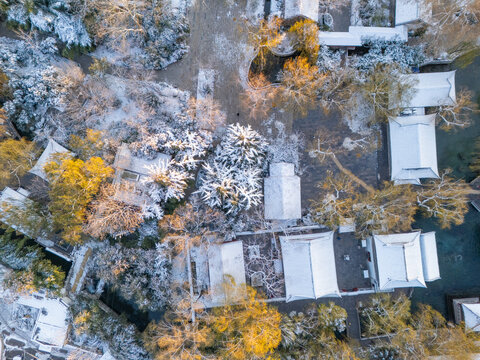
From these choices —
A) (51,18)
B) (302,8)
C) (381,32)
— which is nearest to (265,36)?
(302,8)

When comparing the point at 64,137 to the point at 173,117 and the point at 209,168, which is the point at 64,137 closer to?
the point at 173,117

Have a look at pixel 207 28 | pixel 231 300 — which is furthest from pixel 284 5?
pixel 231 300

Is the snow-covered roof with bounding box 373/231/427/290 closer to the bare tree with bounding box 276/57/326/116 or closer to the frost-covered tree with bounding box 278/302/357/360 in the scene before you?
the frost-covered tree with bounding box 278/302/357/360

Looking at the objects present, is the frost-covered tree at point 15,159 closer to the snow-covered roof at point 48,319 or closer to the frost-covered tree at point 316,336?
the snow-covered roof at point 48,319

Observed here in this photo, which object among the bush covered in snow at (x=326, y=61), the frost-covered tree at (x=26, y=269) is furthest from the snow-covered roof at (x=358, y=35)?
the frost-covered tree at (x=26, y=269)

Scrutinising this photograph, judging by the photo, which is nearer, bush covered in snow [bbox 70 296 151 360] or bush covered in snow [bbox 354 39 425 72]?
bush covered in snow [bbox 70 296 151 360]

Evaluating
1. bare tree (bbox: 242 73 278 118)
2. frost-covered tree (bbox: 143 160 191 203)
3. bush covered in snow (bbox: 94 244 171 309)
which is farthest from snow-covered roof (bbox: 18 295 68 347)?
bare tree (bbox: 242 73 278 118)
